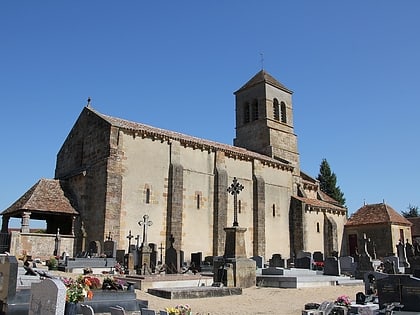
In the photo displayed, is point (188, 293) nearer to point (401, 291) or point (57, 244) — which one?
point (401, 291)

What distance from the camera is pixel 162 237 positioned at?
24188mm

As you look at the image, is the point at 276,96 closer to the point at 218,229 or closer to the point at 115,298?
the point at 218,229

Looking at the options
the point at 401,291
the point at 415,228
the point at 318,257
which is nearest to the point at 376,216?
the point at 415,228

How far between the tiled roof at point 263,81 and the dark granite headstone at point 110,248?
2222 cm

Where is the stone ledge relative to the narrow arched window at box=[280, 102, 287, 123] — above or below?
below

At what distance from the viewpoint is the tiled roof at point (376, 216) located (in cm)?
3578

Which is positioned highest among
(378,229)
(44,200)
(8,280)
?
(44,200)

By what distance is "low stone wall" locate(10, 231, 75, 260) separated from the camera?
2041cm

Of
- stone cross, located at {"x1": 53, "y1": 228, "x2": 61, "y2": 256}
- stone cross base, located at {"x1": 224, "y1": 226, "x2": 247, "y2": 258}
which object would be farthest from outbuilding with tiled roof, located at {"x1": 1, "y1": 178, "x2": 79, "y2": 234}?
stone cross base, located at {"x1": 224, "y1": 226, "x2": 247, "y2": 258}

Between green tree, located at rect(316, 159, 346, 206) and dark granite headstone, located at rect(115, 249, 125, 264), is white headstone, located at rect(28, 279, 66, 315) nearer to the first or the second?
dark granite headstone, located at rect(115, 249, 125, 264)

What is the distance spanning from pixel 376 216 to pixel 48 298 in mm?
35076

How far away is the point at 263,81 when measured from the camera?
36.9 meters

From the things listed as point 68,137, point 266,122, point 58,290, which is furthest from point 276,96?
point 58,290

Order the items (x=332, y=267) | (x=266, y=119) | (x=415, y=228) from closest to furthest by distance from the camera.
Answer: (x=332, y=267) < (x=266, y=119) < (x=415, y=228)
